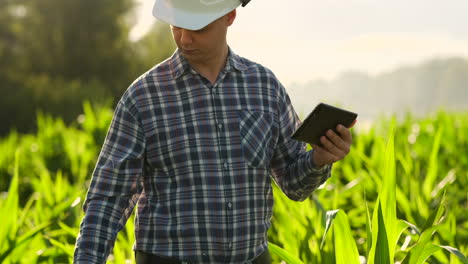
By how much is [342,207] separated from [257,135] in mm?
1859

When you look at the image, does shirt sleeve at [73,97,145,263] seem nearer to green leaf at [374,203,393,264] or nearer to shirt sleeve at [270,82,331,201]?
shirt sleeve at [270,82,331,201]

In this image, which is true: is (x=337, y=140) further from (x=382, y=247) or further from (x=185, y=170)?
(x=185, y=170)

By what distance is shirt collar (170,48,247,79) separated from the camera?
1.87 m

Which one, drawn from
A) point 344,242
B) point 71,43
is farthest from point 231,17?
point 71,43

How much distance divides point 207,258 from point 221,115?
39 centimetres

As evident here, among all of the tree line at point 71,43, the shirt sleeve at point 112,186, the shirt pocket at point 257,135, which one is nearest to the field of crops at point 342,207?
the shirt pocket at point 257,135

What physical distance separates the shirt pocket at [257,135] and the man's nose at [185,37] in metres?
0.26

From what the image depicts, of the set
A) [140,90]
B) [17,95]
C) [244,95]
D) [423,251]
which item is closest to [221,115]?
[244,95]

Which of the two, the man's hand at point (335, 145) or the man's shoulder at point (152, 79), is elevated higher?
the man's shoulder at point (152, 79)

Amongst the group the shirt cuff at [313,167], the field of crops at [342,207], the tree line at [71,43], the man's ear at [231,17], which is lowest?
the field of crops at [342,207]

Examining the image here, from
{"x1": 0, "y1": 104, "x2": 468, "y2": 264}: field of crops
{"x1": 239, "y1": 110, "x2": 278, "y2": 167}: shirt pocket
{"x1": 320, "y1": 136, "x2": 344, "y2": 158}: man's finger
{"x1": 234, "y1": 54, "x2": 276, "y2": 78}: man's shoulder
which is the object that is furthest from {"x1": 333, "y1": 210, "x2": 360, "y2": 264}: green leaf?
{"x1": 234, "y1": 54, "x2": 276, "y2": 78}: man's shoulder

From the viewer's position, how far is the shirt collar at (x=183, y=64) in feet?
6.14

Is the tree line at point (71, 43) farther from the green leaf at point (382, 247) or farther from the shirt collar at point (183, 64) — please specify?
the green leaf at point (382, 247)

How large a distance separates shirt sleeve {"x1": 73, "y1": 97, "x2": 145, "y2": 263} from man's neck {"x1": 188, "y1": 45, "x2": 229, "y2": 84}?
210 millimetres
